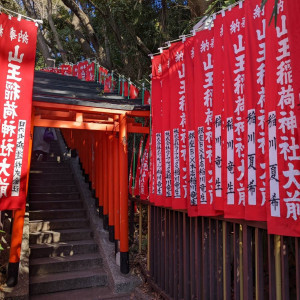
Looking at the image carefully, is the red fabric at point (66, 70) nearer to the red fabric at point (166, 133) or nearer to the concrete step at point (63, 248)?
the concrete step at point (63, 248)

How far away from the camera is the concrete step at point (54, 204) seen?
8133 millimetres

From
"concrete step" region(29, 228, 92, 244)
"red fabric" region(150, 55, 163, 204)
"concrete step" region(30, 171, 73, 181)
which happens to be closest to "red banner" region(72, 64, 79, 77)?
"concrete step" region(30, 171, 73, 181)

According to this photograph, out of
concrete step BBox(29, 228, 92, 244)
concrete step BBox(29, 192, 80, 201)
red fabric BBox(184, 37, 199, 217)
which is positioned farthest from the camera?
concrete step BBox(29, 192, 80, 201)

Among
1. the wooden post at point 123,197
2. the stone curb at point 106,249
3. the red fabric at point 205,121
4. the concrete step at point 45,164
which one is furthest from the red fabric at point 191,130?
the concrete step at point 45,164

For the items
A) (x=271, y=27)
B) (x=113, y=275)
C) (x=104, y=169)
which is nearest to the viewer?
(x=271, y=27)

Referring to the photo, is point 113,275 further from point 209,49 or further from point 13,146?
point 209,49

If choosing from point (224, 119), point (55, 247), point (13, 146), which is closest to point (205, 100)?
point (224, 119)

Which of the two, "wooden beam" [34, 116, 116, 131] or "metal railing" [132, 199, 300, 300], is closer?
"metal railing" [132, 199, 300, 300]

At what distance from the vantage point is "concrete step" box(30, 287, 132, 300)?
564cm

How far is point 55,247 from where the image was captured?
6715 millimetres

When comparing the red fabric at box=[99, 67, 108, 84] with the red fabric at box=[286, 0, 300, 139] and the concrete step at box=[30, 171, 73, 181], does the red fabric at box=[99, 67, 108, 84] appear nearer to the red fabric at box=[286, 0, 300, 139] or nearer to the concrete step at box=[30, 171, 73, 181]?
the concrete step at box=[30, 171, 73, 181]

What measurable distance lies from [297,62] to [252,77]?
2.04 ft

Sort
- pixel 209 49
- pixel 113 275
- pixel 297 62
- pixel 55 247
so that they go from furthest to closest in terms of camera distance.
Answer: pixel 55 247 < pixel 113 275 < pixel 209 49 < pixel 297 62

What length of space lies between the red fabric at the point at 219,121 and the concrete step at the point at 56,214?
5360mm
